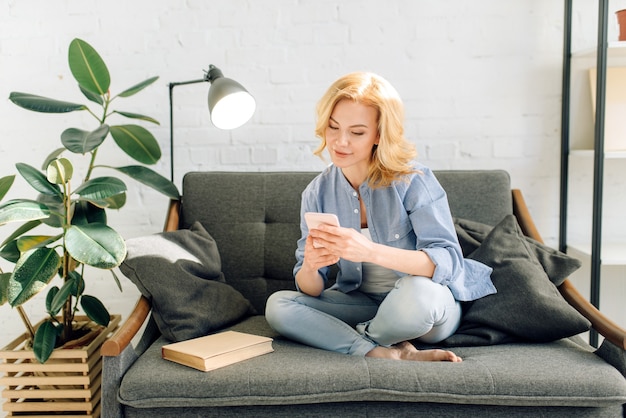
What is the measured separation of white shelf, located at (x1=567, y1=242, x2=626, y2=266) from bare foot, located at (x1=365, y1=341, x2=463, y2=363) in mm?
977

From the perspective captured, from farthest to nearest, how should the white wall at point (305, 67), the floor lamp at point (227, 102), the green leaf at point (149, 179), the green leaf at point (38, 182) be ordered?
1. the white wall at point (305, 67)
2. the green leaf at point (149, 179)
3. the floor lamp at point (227, 102)
4. the green leaf at point (38, 182)

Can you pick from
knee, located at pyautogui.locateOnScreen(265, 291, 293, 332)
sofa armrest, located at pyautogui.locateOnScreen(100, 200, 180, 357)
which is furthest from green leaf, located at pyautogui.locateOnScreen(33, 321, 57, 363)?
knee, located at pyautogui.locateOnScreen(265, 291, 293, 332)

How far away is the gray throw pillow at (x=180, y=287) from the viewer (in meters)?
1.88

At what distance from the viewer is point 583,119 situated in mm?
2600

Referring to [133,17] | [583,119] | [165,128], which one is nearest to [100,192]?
[165,128]

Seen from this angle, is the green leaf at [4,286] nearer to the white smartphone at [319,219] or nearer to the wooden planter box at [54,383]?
the wooden planter box at [54,383]

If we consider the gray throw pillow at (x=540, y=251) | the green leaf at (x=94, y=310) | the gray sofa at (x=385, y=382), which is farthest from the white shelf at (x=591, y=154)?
the green leaf at (x=94, y=310)

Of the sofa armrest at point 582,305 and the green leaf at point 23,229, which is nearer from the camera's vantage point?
the sofa armrest at point 582,305

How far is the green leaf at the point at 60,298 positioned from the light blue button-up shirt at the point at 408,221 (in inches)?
27.7

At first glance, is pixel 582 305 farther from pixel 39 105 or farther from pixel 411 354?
pixel 39 105

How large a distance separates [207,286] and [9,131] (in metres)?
1.33

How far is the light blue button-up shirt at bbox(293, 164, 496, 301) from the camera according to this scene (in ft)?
5.88

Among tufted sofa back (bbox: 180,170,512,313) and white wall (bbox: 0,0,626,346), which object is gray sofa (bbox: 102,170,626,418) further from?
white wall (bbox: 0,0,626,346)

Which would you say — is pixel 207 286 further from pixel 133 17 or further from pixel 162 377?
pixel 133 17
